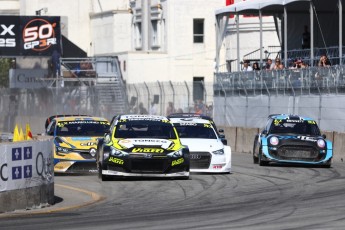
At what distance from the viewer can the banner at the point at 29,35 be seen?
6216 cm

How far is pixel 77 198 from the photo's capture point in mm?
19391

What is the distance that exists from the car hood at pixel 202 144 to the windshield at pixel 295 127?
4.04m

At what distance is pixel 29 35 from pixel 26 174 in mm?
46015

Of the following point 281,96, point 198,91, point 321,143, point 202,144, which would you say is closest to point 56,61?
point 198,91

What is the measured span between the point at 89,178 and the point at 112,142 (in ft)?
4.82

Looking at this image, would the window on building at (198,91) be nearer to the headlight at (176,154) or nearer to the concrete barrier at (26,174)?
the headlight at (176,154)

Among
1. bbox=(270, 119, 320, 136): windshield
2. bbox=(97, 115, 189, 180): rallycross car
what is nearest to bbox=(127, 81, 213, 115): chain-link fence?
bbox=(270, 119, 320, 136): windshield

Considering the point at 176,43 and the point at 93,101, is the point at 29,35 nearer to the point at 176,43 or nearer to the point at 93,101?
the point at 93,101

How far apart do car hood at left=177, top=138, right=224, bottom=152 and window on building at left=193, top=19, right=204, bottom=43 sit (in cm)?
4404

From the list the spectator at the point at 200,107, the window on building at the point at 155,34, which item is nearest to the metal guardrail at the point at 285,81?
the spectator at the point at 200,107

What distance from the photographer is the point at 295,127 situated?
2934 centimetres

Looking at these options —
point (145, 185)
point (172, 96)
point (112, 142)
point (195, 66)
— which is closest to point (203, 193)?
point (145, 185)

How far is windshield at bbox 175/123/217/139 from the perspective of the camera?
85.6 feet

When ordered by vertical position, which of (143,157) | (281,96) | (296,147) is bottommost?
(296,147)
